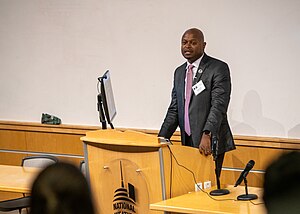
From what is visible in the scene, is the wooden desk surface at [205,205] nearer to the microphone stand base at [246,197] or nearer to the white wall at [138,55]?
the microphone stand base at [246,197]

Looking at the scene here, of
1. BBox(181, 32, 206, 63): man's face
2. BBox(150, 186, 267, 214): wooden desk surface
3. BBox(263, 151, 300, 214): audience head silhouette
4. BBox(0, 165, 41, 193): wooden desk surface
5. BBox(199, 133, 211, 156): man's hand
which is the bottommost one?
BBox(150, 186, 267, 214): wooden desk surface

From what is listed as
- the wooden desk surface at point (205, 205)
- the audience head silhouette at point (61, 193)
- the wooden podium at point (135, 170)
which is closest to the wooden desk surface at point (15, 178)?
the wooden podium at point (135, 170)

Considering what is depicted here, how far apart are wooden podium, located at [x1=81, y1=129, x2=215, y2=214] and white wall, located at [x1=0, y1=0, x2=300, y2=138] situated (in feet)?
5.99

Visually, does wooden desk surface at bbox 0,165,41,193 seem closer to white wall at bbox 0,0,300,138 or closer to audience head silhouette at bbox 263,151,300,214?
white wall at bbox 0,0,300,138

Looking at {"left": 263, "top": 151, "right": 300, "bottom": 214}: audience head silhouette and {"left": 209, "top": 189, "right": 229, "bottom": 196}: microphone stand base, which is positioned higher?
{"left": 263, "top": 151, "right": 300, "bottom": 214}: audience head silhouette

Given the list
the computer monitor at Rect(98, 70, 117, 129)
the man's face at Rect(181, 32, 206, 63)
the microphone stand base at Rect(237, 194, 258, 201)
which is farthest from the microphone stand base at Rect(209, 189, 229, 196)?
the man's face at Rect(181, 32, 206, 63)

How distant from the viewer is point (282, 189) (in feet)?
4.81

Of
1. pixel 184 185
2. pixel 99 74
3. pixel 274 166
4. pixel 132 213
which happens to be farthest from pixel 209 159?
pixel 274 166

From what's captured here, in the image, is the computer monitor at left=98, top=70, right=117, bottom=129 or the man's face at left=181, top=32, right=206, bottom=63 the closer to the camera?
the computer monitor at left=98, top=70, right=117, bottom=129

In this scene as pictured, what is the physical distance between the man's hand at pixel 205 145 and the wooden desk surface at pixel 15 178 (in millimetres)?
1356

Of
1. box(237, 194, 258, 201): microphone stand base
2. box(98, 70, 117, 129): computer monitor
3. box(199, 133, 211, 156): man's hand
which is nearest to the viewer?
box(237, 194, 258, 201): microphone stand base

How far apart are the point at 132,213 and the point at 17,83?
415cm

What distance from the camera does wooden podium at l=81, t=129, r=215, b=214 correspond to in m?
4.72

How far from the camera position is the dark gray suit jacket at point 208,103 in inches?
225
